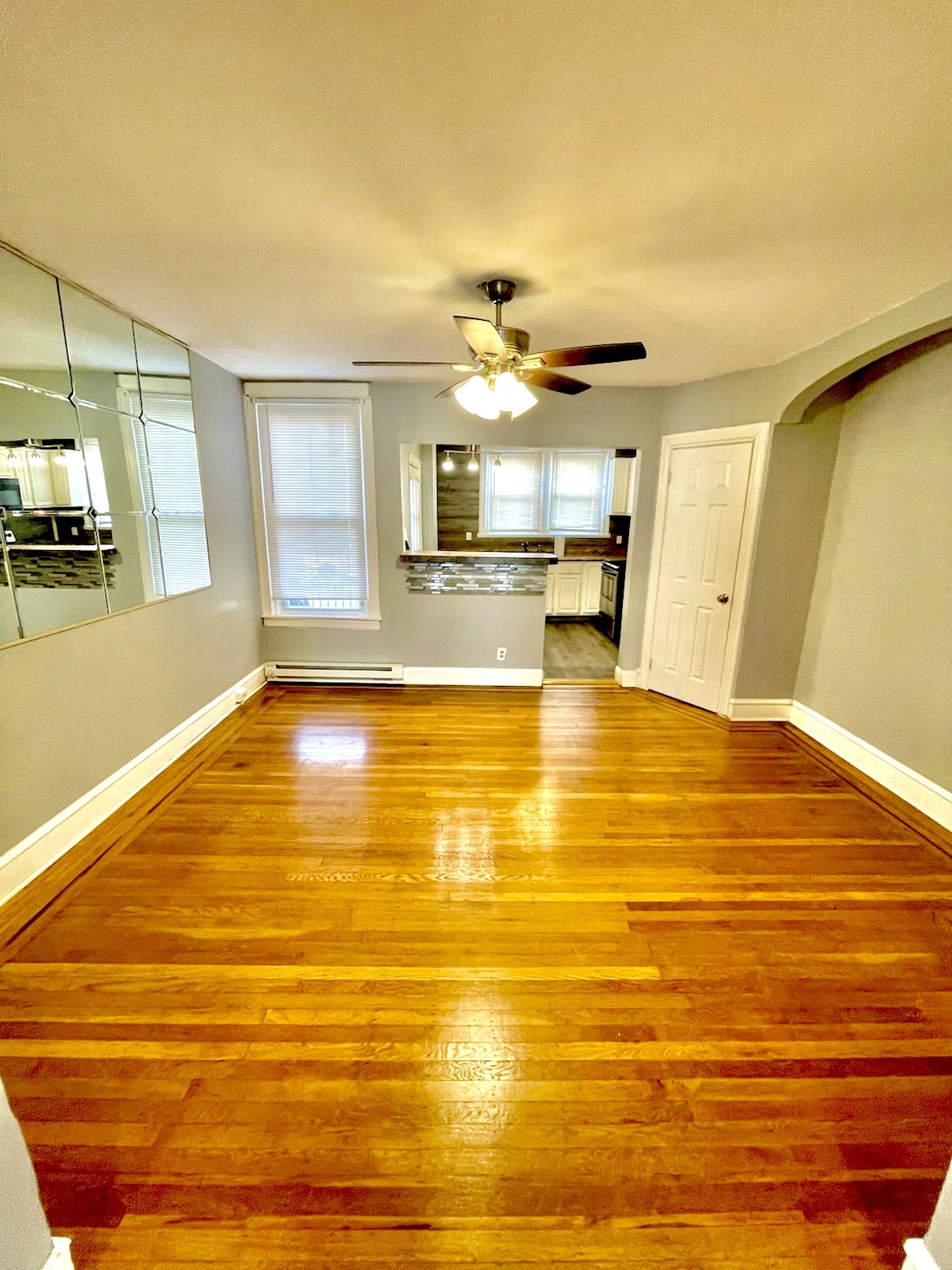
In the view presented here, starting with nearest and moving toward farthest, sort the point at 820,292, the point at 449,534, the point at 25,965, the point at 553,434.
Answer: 1. the point at 25,965
2. the point at 820,292
3. the point at 553,434
4. the point at 449,534

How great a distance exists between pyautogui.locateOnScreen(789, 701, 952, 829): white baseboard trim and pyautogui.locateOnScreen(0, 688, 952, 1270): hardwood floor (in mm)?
335

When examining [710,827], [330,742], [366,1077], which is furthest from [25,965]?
[710,827]

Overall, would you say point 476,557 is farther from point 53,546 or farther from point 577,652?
point 53,546

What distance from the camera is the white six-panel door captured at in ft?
11.7

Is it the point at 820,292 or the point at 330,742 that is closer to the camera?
the point at 820,292

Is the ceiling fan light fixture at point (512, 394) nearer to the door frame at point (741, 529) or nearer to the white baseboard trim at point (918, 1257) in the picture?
the door frame at point (741, 529)

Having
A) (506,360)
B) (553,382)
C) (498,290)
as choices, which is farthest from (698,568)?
(498,290)

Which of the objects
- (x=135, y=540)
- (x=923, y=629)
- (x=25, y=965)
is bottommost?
(x=25, y=965)

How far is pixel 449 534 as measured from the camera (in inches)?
263

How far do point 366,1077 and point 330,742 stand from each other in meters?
2.13

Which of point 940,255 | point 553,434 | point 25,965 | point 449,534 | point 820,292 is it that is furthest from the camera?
point 449,534

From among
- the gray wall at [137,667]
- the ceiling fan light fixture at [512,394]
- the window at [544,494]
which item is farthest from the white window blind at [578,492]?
the ceiling fan light fixture at [512,394]

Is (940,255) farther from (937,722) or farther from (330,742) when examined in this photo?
(330,742)

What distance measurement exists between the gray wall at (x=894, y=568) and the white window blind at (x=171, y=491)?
4.32m
